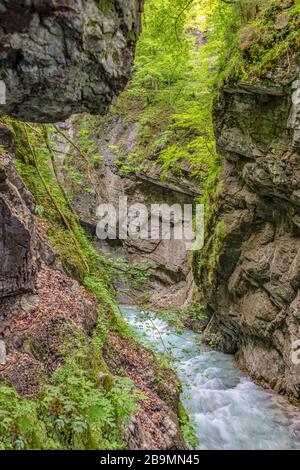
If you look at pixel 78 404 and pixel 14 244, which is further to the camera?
pixel 14 244

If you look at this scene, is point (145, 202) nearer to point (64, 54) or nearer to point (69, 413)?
point (64, 54)

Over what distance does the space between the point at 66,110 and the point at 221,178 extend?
705 cm

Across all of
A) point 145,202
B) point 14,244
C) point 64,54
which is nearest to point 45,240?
point 14,244

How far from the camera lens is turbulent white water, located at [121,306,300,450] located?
7.07 metres

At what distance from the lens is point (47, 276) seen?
6008 millimetres

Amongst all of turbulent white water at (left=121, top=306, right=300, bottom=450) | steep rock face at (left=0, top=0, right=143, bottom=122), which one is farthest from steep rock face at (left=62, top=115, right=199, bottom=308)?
steep rock face at (left=0, top=0, right=143, bottom=122)

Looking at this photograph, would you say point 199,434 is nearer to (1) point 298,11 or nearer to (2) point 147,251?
(1) point 298,11

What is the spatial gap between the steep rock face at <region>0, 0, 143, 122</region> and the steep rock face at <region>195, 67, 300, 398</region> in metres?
4.08

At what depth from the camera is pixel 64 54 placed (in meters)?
3.69

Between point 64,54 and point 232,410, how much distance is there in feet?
25.9

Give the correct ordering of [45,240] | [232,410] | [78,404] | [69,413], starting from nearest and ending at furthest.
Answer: [69,413] < [78,404] < [45,240] < [232,410]

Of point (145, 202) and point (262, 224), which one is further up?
point (145, 202)

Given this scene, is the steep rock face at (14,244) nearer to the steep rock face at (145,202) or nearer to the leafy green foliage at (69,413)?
the leafy green foliage at (69,413)

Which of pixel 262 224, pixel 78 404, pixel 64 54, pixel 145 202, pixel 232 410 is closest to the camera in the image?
pixel 64 54
